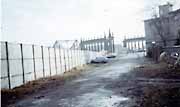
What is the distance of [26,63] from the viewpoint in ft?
51.3

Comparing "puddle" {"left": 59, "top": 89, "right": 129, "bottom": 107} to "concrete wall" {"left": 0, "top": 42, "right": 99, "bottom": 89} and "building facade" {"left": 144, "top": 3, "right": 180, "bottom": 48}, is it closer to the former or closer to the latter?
"concrete wall" {"left": 0, "top": 42, "right": 99, "bottom": 89}

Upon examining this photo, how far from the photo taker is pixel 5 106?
31.1 ft

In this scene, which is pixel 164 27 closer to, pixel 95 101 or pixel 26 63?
pixel 26 63

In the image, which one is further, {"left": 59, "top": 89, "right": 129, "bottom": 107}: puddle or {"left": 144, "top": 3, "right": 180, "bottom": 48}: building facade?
{"left": 144, "top": 3, "right": 180, "bottom": 48}: building facade

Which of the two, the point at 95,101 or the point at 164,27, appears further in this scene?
the point at 164,27

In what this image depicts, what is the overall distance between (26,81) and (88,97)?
21.5 ft

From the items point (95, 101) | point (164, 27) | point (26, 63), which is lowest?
point (95, 101)

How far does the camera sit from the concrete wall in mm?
12969

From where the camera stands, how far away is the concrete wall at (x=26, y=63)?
42.5 feet

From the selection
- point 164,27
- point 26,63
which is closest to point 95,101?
point 26,63

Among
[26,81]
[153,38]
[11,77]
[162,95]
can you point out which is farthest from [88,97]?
[153,38]

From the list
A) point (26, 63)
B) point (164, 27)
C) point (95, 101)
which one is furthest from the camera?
point (164, 27)

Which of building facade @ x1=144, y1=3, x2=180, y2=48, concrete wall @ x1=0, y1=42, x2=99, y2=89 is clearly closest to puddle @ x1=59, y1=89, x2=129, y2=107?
concrete wall @ x1=0, y1=42, x2=99, y2=89

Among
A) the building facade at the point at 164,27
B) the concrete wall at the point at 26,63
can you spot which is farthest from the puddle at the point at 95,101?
the building facade at the point at 164,27
